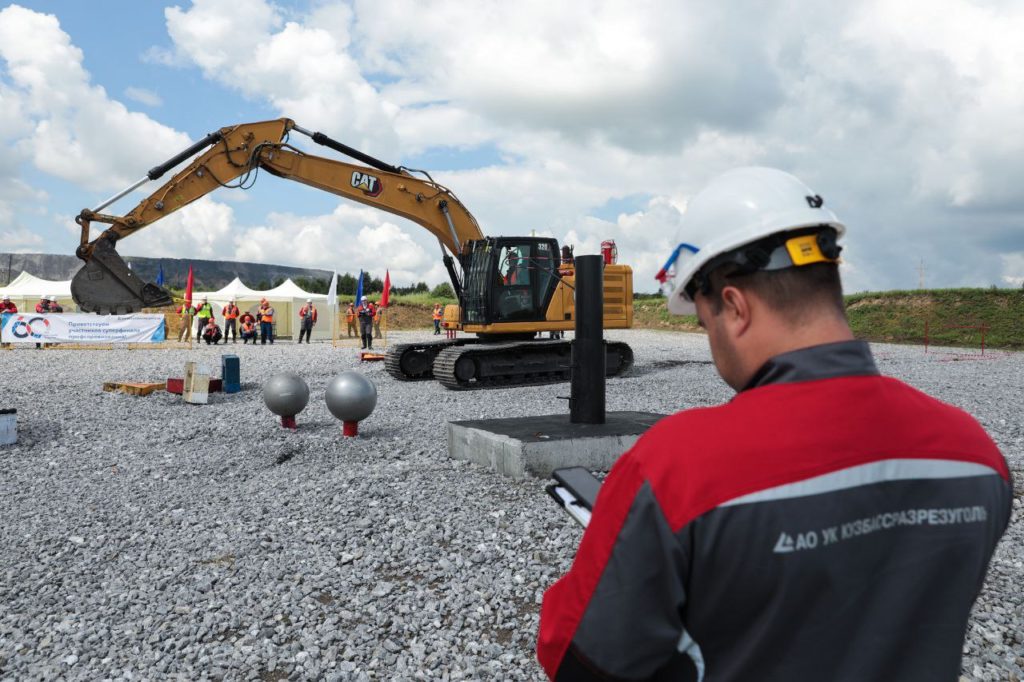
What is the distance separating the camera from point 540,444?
6.07 metres

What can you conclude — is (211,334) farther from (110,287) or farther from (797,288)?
(797,288)

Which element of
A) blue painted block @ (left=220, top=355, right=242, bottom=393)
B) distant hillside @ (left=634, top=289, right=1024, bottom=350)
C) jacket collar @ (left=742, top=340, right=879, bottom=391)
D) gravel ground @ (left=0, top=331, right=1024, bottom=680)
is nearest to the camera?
jacket collar @ (left=742, top=340, right=879, bottom=391)

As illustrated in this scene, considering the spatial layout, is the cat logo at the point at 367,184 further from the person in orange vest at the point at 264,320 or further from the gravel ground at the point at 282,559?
the person in orange vest at the point at 264,320

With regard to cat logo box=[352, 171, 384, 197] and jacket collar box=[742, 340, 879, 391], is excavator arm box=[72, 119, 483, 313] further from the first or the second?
jacket collar box=[742, 340, 879, 391]

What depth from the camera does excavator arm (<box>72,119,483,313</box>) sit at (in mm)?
12094

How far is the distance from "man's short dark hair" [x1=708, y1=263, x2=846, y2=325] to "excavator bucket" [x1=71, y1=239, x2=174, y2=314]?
12.3 m

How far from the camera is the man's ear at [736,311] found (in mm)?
1320

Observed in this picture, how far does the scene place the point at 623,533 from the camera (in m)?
1.13

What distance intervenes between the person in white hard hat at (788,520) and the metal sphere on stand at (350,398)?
7.11 meters

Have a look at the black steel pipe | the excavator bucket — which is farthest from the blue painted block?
the black steel pipe

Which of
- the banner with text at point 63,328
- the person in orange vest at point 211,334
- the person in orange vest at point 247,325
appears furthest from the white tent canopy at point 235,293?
the banner with text at point 63,328

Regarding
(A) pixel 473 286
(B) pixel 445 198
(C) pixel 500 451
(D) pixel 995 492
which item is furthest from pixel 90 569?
(B) pixel 445 198

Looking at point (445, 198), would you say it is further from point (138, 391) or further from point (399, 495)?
point (399, 495)

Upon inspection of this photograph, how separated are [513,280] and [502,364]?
158cm
